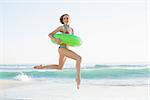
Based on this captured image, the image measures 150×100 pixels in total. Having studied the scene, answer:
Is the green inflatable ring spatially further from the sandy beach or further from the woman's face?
the sandy beach

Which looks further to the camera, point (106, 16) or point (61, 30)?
point (106, 16)

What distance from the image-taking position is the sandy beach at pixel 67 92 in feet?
23.6

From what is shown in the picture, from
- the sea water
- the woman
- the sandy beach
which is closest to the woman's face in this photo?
the woman

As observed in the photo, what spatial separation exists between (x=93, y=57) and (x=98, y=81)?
857 mm

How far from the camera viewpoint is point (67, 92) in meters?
7.78

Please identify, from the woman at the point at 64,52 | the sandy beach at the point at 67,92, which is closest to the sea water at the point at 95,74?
the sandy beach at the point at 67,92

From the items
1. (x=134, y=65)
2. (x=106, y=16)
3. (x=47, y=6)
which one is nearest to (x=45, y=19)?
(x=47, y=6)

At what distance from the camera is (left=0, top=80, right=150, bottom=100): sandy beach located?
718 centimetres

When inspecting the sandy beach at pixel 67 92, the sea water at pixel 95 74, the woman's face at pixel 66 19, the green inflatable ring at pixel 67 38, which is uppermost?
the woman's face at pixel 66 19

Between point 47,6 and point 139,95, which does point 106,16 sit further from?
point 139,95

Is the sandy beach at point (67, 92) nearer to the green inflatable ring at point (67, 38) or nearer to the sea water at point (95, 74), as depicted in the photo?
the sea water at point (95, 74)

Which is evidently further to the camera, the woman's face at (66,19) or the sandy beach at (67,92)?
the sandy beach at (67,92)

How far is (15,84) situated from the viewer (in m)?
8.86

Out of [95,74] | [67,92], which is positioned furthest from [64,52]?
[95,74]
